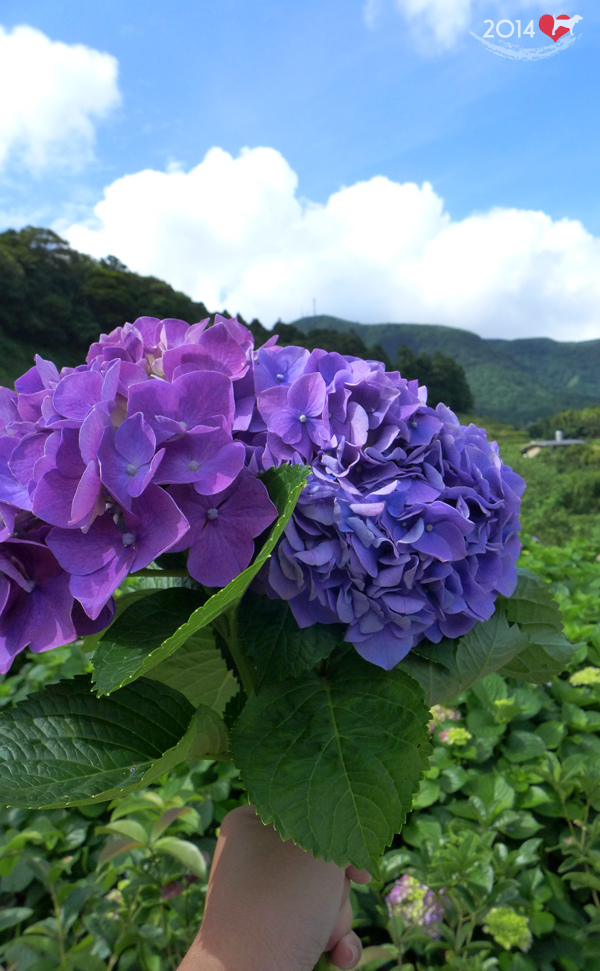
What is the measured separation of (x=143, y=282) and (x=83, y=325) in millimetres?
3631

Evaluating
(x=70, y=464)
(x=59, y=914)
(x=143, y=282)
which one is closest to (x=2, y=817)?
(x=59, y=914)

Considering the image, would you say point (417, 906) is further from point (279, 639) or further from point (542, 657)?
point (279, 639)

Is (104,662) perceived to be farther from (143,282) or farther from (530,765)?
(143,282)

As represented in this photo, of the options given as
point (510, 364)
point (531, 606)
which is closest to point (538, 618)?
point (531, 606)

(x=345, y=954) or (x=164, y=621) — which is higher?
(x=164, y=621)

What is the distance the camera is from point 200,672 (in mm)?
910

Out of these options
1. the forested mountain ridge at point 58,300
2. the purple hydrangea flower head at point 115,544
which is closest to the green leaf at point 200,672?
the purple hydrangea flower head at point 115,544

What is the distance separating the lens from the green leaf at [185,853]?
128cm

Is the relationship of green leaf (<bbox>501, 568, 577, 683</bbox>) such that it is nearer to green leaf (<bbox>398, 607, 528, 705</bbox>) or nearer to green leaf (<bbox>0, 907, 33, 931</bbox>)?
green leaf (<bbox>398, 607, 528, 705</bbox>)

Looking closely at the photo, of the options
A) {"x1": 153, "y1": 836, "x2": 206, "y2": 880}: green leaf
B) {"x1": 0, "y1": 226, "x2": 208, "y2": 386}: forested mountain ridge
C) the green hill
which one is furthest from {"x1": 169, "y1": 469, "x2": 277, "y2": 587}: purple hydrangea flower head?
the green hill

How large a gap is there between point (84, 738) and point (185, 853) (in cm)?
76

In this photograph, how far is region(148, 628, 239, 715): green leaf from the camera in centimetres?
85

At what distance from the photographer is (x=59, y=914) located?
1.36 metres

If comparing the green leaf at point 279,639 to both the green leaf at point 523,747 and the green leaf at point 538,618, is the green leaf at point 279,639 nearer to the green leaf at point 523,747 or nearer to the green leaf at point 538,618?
the green leaf at point 538,618
